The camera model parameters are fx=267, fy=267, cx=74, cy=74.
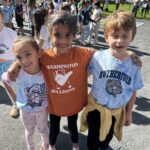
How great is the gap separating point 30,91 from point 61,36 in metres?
0.70

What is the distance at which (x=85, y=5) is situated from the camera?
9.30m

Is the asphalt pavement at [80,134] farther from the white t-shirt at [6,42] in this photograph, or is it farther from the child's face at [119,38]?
the child's face at [119,38]

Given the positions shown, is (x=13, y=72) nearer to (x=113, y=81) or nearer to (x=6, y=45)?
(x=113, y=81)

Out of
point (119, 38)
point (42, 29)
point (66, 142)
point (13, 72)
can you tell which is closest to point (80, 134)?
point (66, 142)

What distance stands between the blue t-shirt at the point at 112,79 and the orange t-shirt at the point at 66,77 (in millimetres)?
128

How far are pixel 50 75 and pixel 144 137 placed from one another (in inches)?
76.9

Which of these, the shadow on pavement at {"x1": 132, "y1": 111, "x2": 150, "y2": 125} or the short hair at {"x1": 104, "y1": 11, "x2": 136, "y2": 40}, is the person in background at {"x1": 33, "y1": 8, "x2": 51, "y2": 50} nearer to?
the shadow on pavement at {"x1": 132, "y1": 111, "x2": 150, "y2": 125}

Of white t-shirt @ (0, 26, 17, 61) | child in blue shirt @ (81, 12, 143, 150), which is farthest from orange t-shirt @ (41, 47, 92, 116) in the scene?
white t-shirt @ (0, 26, 17, 61)

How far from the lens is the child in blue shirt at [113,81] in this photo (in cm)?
249

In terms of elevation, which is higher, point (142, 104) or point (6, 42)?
point (6, 42)

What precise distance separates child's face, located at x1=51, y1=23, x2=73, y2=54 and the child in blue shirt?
0.32 m

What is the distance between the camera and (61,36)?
8.55ft

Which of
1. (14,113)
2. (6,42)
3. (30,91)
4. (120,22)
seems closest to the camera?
(120,22)

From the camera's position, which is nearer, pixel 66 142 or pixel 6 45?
pixel 66 142
